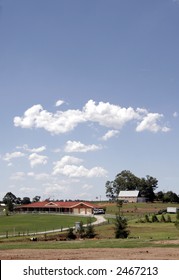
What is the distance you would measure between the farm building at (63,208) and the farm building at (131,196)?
3714 cm

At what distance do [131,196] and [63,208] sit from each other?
41126mm

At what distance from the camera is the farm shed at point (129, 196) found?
17288 cm

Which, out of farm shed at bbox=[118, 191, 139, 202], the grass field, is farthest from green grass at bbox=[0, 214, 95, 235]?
farm shed at bbox=[118, 191, 139, 202]

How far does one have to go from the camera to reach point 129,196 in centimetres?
17538

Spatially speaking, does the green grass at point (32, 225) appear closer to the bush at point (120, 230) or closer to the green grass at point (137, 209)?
the bush at point (120, 230)

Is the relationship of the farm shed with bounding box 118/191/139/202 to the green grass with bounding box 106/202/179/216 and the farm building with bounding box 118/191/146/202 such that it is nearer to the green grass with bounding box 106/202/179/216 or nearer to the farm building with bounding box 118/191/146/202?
the farm building with bounding box 118/191/146/202

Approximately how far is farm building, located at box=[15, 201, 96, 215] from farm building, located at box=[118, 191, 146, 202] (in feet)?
122

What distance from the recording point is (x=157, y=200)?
180375 mm

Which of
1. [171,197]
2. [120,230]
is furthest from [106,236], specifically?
[171,197]

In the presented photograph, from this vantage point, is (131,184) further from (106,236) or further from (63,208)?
(106,236)

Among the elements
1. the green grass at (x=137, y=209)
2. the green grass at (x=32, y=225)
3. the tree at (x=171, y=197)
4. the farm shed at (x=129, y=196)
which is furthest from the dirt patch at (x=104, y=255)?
the farm shed at (x=129, y=196)
